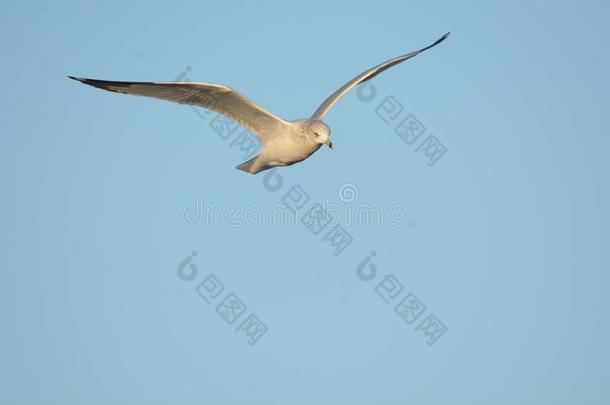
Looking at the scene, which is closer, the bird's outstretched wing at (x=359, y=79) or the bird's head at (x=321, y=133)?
the bird's head at (x=321, y=133)

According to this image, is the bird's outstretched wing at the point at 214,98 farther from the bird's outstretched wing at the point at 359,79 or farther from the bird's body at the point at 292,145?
the bird's outstretched wing at the point at 359,79

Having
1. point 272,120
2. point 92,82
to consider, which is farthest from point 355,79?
point 92,82

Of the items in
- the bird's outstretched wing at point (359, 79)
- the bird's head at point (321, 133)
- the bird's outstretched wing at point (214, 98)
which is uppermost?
the bird's outstretched wing at point (214, 98)

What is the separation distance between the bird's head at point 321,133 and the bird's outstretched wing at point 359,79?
129 centimetres

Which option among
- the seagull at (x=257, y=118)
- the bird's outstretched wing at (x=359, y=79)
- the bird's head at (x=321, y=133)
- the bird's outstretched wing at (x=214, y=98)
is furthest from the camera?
the bird's outstretched wing at (x=359, y=79)

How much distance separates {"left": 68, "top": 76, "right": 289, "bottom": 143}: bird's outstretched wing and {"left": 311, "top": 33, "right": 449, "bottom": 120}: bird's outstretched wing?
0.91m

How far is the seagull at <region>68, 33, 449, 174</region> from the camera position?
13.0m

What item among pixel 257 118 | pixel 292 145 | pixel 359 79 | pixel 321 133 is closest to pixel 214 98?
pixel 257 118

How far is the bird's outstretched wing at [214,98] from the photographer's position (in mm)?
12898

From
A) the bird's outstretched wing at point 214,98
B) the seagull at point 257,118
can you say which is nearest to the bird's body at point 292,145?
the seagull at point 257,118

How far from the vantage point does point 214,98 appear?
45.2 ft

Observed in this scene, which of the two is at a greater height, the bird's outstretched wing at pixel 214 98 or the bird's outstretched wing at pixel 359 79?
the bird's outstretched wing at pixel 214 98

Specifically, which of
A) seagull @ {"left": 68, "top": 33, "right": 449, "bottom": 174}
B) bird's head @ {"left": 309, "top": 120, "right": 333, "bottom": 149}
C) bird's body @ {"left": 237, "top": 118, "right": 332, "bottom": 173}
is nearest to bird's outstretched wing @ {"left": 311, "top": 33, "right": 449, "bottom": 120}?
seagull @ {"left": 68, "top": 33, "right": 449, "bottom": 174}

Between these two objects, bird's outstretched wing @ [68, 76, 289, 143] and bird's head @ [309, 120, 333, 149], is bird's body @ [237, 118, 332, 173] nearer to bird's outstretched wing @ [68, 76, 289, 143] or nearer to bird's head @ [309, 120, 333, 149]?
bird's head @ [309, 120, 333, 149]
